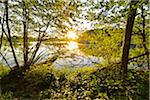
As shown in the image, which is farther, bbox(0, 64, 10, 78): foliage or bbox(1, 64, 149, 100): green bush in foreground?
bbox(0, 64, 10, 78): foliage

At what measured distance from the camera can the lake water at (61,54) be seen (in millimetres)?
11375

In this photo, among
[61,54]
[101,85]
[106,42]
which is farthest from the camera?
[61,54]

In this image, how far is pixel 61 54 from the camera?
39.0 ft

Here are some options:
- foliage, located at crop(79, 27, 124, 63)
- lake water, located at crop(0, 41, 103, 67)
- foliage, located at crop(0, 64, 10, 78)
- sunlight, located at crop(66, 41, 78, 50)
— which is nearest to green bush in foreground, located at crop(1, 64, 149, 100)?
foliage, located at crop(79, 27, 124, 63)

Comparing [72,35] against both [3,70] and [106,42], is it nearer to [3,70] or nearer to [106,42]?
[106,42]

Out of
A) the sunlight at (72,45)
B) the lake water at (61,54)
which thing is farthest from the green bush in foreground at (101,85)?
the sunlight at (72,45)

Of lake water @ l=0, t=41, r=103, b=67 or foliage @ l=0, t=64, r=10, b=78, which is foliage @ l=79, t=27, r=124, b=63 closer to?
lake water @ l=0, t=41, r=103, b=67

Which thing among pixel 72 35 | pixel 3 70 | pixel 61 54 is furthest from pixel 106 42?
pixel 3 70

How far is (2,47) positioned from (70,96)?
17.5 feet

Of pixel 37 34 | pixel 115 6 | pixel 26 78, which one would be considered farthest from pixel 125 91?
pixel 37 34

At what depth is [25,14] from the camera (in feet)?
38.0

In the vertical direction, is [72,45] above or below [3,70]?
above

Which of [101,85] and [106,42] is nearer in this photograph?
[101,85]

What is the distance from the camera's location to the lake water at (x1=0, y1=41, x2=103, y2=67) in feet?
37.3
